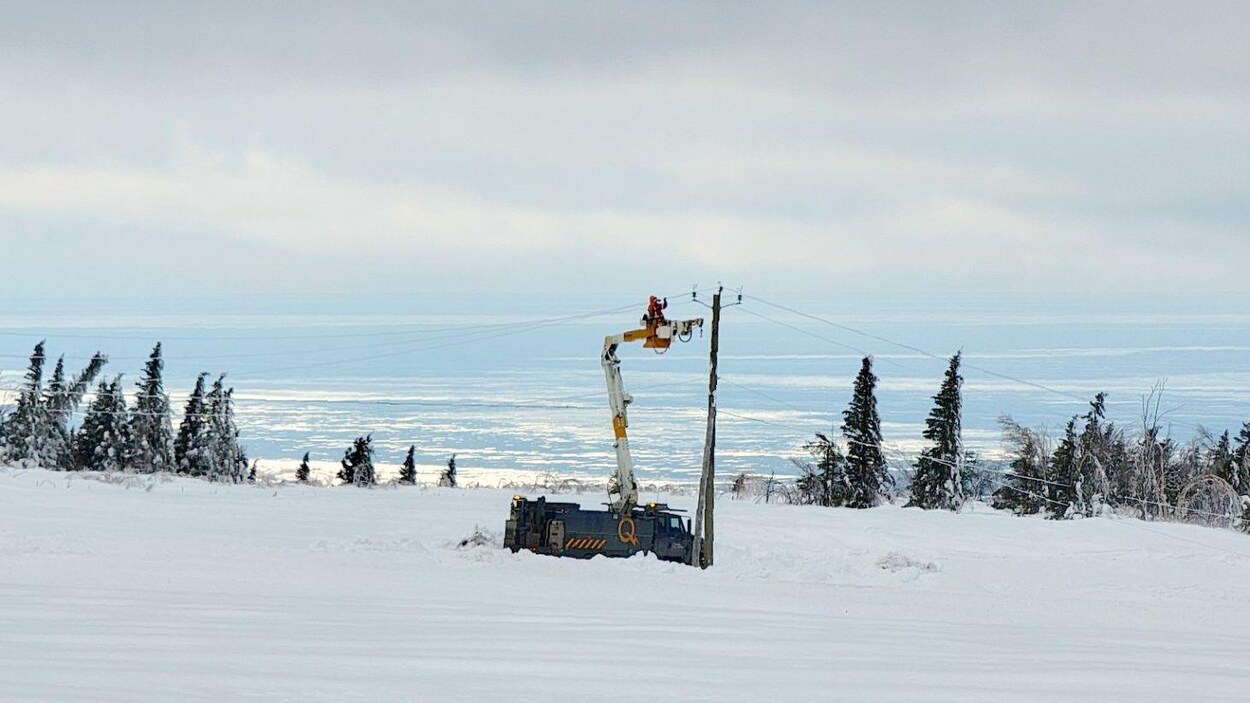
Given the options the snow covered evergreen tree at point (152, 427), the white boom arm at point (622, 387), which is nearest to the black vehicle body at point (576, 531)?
the white boom arm at point (622, 387)

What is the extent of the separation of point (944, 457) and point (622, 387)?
1090 inches

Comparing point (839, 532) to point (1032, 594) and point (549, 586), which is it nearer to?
point (1032, 594)

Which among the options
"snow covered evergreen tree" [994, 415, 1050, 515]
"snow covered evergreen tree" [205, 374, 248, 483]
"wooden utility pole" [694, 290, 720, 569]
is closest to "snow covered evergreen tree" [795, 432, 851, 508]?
"snow covered evergreen tree" [994, 415, 1050, 515]

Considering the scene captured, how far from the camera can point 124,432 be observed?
195 feet

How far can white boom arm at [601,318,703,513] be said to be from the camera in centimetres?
2402

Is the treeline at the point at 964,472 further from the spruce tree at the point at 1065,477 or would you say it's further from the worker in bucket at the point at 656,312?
the worker in bucket at the point at 656,312

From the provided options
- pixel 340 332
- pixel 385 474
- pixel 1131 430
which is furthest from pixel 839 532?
pixel 340 332

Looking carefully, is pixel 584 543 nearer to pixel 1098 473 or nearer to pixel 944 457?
pixel 944 457

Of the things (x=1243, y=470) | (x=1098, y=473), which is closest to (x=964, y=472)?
(x=1098, y=473)

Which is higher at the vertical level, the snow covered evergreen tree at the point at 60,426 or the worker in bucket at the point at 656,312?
the worker in bucket at the point at 656,312

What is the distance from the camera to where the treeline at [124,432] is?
56.4 meters

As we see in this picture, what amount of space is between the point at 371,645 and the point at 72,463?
178 ft

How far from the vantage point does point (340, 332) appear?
19500 cm

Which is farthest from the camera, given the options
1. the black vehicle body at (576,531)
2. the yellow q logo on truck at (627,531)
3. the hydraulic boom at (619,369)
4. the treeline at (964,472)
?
the treeline at (964,472)
